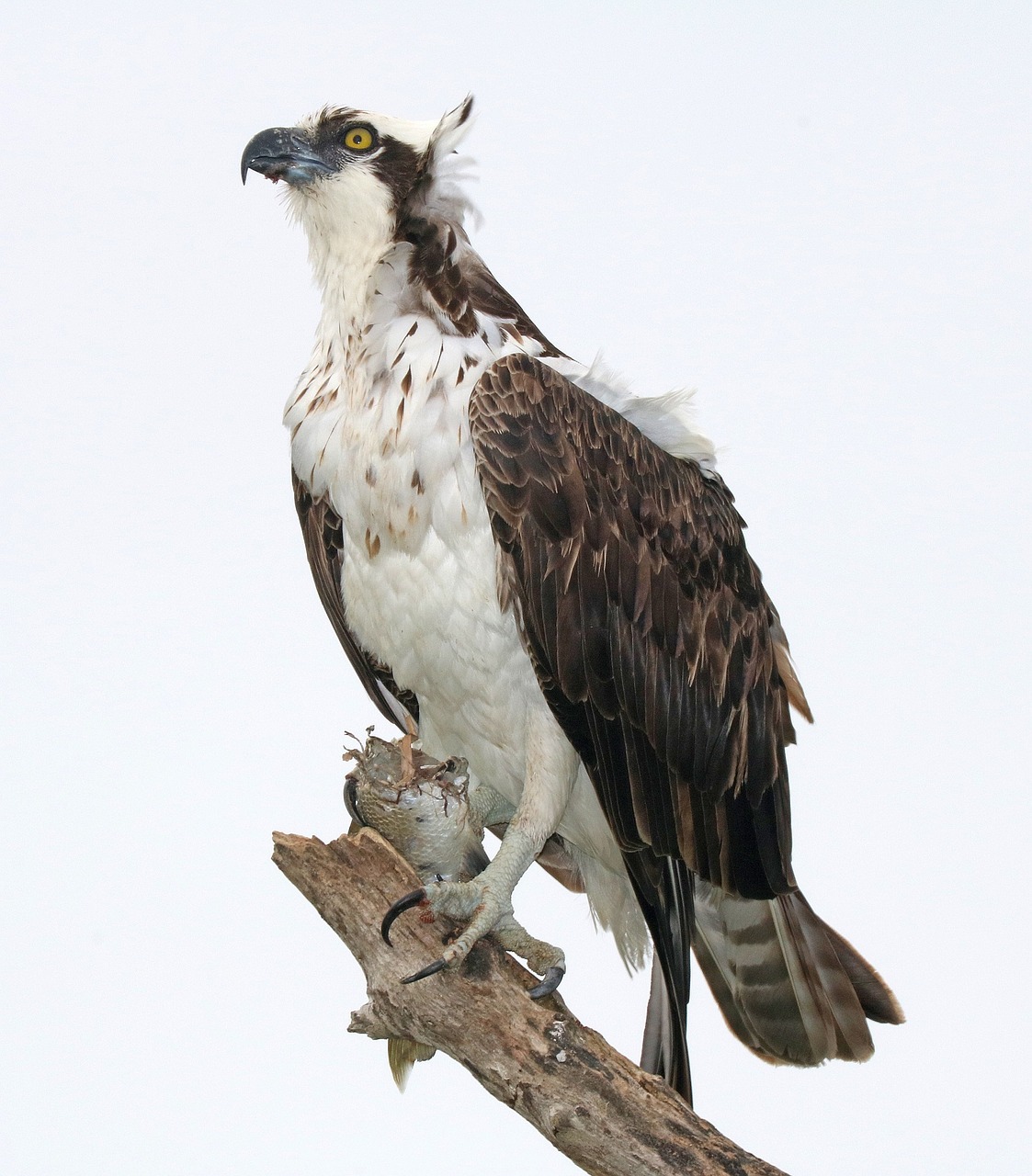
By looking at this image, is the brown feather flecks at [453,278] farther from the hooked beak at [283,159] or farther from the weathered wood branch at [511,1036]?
the weathered wood branch at [511,1036]

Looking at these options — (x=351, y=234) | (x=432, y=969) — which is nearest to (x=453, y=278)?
(x=351, y=234)

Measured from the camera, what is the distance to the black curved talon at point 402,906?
4.05 m

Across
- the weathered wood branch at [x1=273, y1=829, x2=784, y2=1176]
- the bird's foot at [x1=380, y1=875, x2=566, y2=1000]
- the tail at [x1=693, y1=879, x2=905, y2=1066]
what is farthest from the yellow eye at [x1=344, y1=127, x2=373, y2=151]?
the tail at [x1=693, y1=879, x2=905, y2=1066]

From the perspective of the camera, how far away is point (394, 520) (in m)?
4.42

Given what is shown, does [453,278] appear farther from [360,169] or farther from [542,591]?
[542,591]

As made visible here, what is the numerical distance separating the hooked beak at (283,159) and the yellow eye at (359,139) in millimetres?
112

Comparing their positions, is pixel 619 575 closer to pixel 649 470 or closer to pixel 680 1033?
pixel 649 470

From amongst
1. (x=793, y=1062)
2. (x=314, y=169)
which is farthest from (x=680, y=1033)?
(x=314, y=169)

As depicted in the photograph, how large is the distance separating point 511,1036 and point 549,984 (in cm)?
20

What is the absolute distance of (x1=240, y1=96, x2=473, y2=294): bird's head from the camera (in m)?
4.65

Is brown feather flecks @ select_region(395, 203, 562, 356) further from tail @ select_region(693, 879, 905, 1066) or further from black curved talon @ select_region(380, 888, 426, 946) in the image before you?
tail @ select_region(693, 879, 905, 1066)

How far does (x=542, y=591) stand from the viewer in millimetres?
4305

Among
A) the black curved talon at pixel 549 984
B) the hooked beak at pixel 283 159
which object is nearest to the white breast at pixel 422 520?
the hooked beak at pixel 283 159

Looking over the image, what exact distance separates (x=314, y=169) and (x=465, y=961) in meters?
2.71
